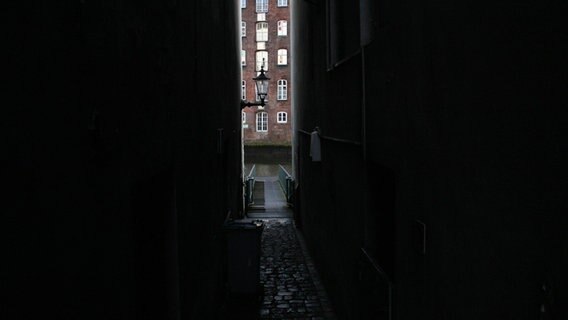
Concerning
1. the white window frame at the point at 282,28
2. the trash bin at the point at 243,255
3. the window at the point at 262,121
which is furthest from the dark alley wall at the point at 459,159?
the white window frame at the point at 282,28

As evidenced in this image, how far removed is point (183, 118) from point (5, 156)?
3566 mm

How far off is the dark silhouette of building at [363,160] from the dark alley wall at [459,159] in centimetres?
1

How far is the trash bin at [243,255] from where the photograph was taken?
9.04 m

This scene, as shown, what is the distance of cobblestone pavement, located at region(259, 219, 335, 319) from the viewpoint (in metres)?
8.97

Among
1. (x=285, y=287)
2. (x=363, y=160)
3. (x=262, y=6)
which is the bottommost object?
(x=285, y=287)

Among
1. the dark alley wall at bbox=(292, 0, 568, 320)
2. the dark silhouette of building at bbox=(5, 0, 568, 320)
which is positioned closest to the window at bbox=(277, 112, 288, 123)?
the dark alley wall at bbox=(292, 0, 568, 320)

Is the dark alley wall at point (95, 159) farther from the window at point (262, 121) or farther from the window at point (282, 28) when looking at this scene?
the window at point (282, 28)

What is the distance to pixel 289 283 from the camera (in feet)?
34.9

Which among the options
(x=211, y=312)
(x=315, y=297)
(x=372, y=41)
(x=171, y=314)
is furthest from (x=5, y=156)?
(x=315, y=297)

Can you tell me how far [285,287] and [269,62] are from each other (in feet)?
140

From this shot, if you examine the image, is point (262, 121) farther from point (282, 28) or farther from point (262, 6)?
point (262, 6)

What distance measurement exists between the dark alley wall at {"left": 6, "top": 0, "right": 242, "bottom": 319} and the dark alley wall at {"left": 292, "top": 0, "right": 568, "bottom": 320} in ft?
7.01

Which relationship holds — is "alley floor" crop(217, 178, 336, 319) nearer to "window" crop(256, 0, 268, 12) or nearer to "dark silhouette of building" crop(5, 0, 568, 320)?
"dark silhouette of building" crop(5, 0, 568, 320)

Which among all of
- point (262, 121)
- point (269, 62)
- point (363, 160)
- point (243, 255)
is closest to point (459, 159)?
point (363, 160)
